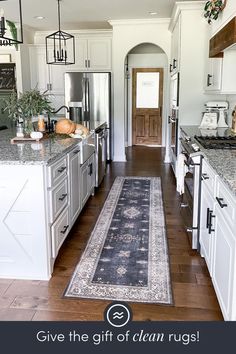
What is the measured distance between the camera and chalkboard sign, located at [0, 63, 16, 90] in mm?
6867

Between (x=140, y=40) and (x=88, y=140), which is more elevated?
(x=140, y=40)

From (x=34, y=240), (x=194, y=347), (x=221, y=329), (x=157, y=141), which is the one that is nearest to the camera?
(x=194, y=347)

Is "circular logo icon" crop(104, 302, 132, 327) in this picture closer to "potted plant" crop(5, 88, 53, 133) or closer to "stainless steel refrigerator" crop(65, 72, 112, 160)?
"potted plant" crop(5, 88, 53, 133)

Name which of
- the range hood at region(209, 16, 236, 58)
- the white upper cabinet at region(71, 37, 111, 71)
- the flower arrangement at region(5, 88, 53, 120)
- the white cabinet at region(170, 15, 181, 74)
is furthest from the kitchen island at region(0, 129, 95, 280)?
the white upper cabinet at region(71, 37, 111, 71)

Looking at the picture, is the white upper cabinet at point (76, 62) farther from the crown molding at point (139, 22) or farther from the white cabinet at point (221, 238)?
the white cabinet at point (221, 238)

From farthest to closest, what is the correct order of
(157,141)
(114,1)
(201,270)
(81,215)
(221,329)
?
(157,141) → (114,1) → (81,215) → (201,270) → (221,329)

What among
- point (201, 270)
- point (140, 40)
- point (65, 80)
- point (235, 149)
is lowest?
point (201, 270)

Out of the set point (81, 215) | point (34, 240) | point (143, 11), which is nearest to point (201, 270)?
point (34, 240)

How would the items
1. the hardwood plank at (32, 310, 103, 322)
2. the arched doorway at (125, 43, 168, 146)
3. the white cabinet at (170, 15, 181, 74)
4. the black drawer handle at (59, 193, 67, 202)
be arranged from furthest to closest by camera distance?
the arched doorway at (125, 43, 168, 146), the white cabinet at (170, 15, 181, 74), the black drawer handle at (59, 193, 67, 202), the hardwood plank at (32, 310, 103, 322)

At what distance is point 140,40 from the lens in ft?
21.1

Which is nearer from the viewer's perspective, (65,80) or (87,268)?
(87,268)

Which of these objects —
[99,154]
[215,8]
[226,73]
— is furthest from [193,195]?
[99,154]

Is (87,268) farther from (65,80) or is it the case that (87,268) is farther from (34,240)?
(65,80)

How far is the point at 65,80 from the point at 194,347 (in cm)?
602
